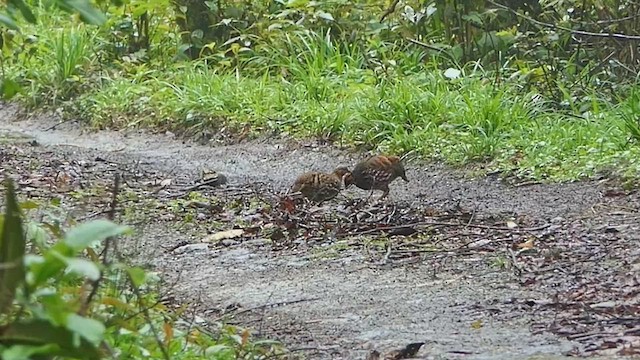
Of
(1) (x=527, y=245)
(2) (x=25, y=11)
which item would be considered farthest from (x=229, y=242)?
(2) (x=25, y=11)

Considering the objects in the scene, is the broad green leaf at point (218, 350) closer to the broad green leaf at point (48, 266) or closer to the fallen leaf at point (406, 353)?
the fallen leaf at point (406, 353)

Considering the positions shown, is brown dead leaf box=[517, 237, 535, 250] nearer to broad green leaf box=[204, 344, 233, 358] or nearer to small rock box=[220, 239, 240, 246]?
small rock box=[220, 239, 240, 246]

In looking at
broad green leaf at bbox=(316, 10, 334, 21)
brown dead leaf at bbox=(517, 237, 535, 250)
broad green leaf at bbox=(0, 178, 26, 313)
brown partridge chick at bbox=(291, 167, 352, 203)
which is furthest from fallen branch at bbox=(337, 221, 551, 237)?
broad green leaf at bbox=(316, 10, 334, 21)

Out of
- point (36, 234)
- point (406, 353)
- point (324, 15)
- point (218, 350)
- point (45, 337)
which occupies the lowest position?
point (324, 15)

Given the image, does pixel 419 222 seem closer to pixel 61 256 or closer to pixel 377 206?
pixel 377 206

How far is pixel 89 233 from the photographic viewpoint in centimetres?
166

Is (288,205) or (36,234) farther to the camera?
(288,205)

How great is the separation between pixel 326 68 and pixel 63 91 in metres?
2.90

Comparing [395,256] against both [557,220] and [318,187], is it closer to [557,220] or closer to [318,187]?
[557,220]

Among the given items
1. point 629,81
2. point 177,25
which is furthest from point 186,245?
point 177,25

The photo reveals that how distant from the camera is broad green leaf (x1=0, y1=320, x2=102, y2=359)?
1.66 metres

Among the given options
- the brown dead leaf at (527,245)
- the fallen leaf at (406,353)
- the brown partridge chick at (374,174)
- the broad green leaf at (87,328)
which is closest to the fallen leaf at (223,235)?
the brown partridge chick at (374,174)

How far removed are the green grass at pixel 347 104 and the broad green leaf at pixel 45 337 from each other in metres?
5.33

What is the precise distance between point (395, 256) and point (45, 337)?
12.5ft
